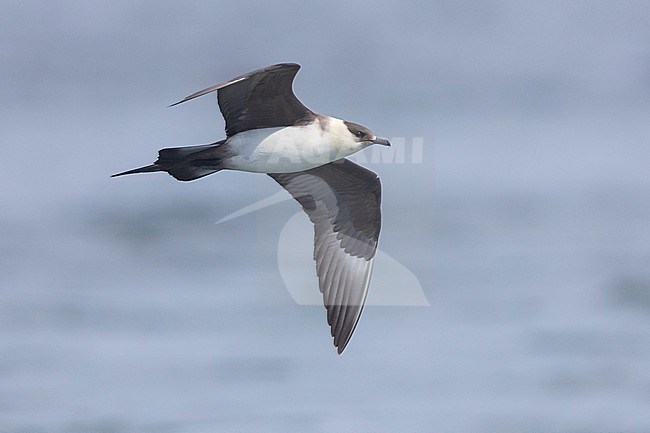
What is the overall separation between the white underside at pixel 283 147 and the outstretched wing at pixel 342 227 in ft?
2.25

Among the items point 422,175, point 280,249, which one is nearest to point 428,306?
point 280,249

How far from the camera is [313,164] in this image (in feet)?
25.5

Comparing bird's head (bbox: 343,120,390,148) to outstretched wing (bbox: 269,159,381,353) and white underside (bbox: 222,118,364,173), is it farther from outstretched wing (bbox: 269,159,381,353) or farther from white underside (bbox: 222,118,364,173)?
outstretched wing (bbox: 269,159,381,353)

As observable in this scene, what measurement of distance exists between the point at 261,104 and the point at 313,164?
19.5 inches

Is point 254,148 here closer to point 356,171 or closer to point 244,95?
point 244,95

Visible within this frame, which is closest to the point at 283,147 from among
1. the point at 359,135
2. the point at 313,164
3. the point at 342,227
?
the point at 313,164

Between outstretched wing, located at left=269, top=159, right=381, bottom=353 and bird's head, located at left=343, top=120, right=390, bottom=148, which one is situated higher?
bird's head, located at left=343, top=120, right=390, bottom=148

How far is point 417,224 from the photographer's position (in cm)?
1584

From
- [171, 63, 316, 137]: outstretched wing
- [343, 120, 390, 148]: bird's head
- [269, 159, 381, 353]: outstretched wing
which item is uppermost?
[171, 63, 316, 137]: outstretched wing

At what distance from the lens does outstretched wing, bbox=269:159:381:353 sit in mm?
8516

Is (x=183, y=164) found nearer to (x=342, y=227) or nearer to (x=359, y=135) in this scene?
(x=359, y=135)

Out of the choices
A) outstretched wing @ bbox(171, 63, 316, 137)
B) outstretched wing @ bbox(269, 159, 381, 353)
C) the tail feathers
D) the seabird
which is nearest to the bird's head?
the seabird

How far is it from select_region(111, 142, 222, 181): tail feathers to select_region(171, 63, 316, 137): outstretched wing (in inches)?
10.2

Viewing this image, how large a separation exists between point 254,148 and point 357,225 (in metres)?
1.38
